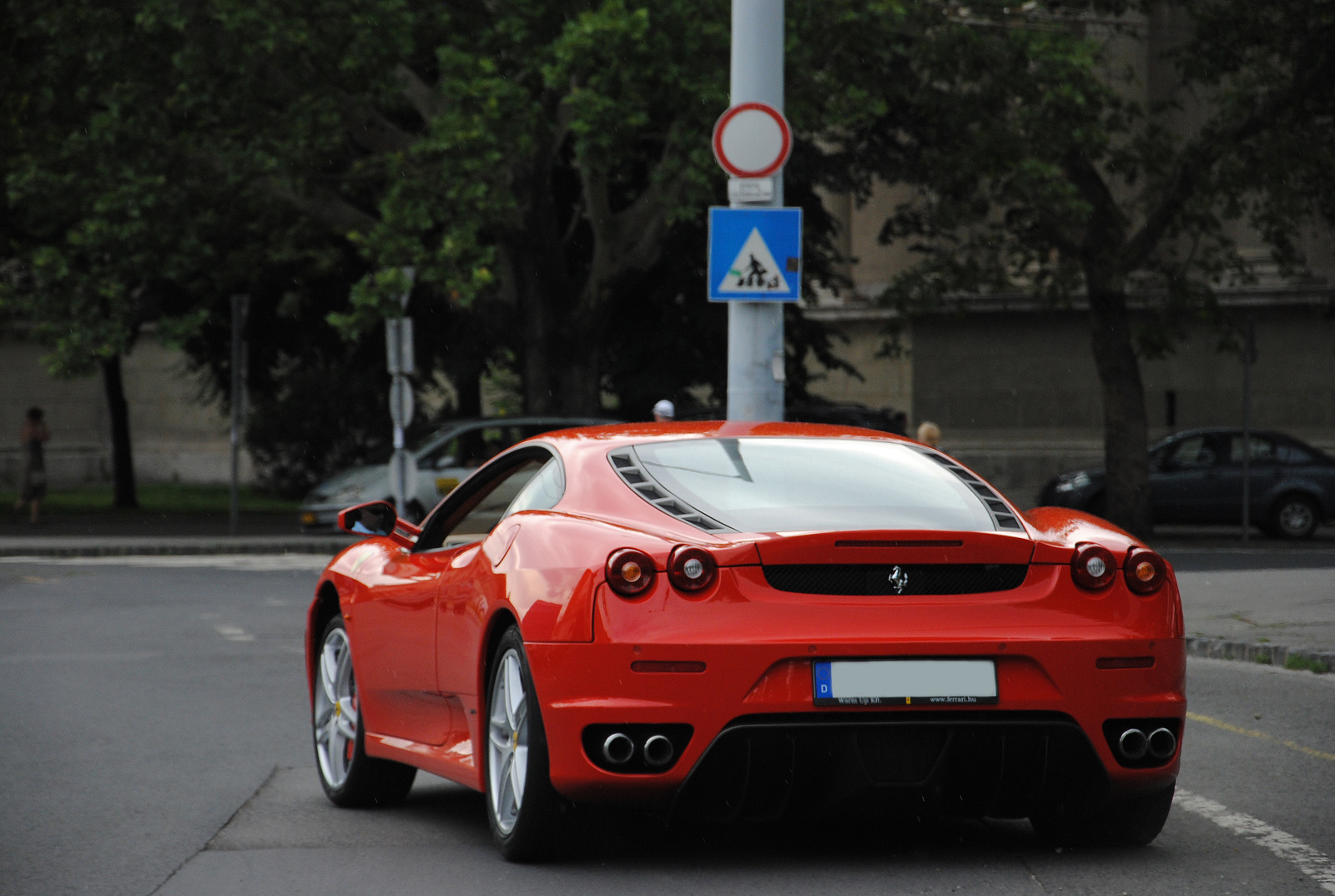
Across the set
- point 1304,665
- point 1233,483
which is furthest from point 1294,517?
point 1304,665

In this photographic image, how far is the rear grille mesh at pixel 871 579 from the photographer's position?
5234mm

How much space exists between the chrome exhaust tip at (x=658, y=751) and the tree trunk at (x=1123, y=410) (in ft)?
69.6

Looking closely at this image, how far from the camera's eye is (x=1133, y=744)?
5406mm

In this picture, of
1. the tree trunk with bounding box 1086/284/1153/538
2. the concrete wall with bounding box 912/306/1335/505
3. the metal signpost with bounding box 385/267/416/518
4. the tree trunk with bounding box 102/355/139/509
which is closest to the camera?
the metal signpost with bounding box 385/267/416/518

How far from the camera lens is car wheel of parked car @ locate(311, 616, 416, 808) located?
6.85 meters

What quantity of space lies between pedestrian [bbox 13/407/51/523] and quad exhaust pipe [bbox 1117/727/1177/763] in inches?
1004

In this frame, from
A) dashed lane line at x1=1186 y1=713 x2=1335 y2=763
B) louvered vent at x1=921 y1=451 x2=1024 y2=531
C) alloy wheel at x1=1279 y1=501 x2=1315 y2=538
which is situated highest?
louvered vent at x1=921 y1=451 x2=1024 y2=531

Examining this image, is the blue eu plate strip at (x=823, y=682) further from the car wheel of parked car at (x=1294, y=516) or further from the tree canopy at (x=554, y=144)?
the car wheel of parked car at (x=1294, y=516)

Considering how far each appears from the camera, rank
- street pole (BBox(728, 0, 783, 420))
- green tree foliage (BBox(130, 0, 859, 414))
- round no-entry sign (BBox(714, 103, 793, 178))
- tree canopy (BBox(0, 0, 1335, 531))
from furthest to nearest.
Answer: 1. tree canopy (BBox(0, 0, 1335, 531))
2. green tree foliage (BBox(130, 0, 859, 414))
3. street pole (BBox(728, 0, 783, 420))
4. round no-entry sign (BBox(714, 103, 793, 178))

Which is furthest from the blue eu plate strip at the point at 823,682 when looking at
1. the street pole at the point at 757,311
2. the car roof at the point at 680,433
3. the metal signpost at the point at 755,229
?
the street pole at the point at 757,311

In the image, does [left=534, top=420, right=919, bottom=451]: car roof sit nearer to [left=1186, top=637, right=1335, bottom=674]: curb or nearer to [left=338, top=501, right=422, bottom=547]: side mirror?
[left=338, top=501, right=422, bottom=547]: side mirror

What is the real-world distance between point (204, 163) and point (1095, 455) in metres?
16.9

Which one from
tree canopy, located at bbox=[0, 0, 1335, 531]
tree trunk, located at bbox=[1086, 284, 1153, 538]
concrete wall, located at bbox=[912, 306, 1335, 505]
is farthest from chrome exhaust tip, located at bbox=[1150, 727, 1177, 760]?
concrete wall, located at bbox=[912, 306, 1335, 505]

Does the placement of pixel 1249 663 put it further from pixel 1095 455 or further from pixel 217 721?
pixel 1095 455
